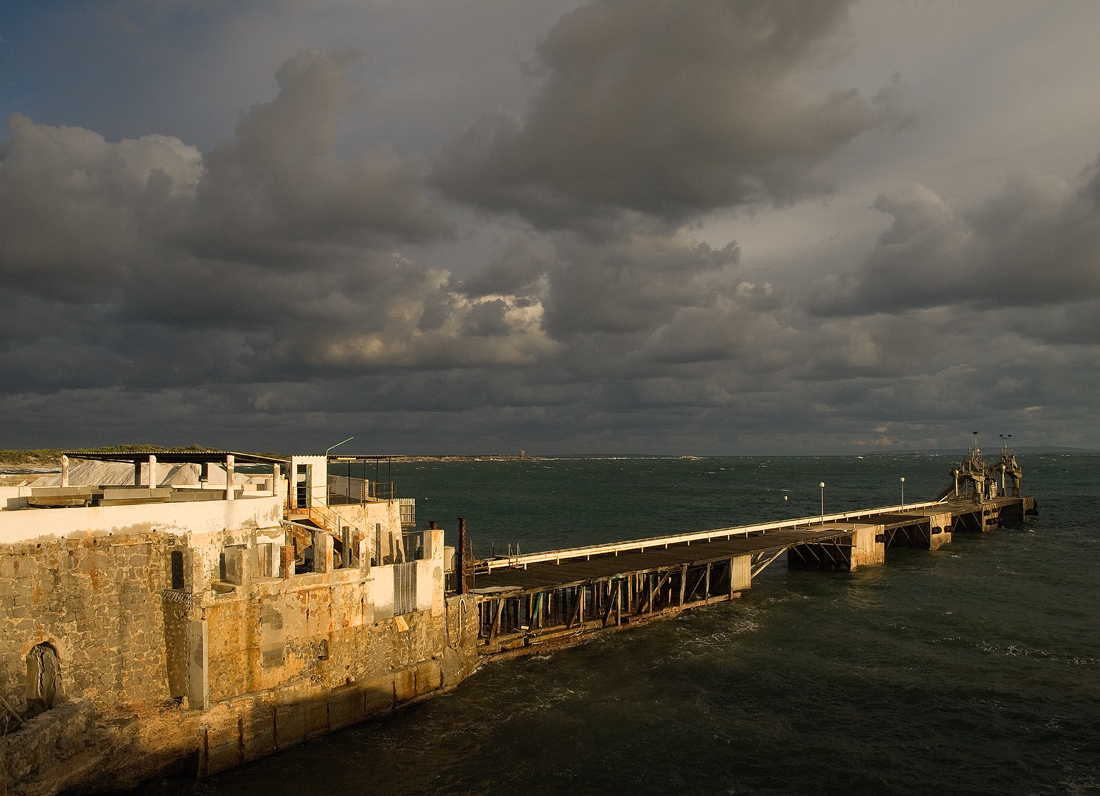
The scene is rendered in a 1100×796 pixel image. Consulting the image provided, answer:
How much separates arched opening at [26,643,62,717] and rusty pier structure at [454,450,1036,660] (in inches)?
513

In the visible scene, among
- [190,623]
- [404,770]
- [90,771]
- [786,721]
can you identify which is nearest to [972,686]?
[786,721]

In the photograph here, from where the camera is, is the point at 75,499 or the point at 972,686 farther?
the point at 972,686

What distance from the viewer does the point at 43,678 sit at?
1717 centimetres

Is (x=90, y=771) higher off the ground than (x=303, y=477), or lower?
lower

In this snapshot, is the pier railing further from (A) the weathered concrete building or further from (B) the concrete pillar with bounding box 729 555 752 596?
(A) the weathered concrete building

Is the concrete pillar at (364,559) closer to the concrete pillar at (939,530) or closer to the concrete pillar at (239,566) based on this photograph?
the concrete pillar at (239,566)

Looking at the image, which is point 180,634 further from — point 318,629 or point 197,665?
point 318,629

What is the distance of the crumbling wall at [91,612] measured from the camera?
1675 cm

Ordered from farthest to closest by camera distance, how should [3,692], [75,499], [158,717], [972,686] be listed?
[972,686], [75,499], [158,717], [3,692]

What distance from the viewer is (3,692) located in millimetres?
16297

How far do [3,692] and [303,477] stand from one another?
42.2 feet

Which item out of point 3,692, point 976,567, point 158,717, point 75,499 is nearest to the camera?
point 3,692

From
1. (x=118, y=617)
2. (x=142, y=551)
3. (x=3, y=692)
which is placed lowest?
(x=3, y=692)

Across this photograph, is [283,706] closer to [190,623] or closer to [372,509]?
[190,623]
